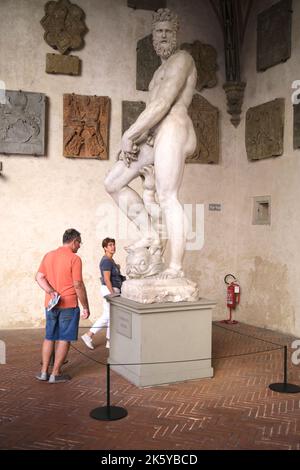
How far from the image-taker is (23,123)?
8.84m

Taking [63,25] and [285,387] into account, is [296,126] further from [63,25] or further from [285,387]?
[285,387]

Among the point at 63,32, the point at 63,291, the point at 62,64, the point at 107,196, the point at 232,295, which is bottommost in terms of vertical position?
the point at 232,295

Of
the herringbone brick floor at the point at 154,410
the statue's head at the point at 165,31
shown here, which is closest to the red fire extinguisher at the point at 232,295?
the herringbone brick floor at the point at 154,410

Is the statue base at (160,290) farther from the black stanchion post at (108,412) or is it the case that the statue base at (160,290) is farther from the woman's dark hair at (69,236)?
the black stanchion post at (108,412)

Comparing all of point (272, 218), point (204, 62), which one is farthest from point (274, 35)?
point (272, 218)

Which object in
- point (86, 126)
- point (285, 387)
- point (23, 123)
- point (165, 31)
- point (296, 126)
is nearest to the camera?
point (285, 387)

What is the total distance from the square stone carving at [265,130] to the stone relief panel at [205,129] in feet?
1.96

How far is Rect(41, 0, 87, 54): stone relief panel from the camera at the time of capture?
8.96 metres

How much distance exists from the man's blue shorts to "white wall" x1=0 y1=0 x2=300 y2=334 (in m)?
3.54

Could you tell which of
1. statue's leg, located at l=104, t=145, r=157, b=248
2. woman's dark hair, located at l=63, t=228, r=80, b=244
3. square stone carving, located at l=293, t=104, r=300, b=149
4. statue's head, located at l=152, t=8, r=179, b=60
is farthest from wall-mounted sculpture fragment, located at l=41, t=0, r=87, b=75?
woman's dark hair, located at l=63, t=228, r=80, b=244

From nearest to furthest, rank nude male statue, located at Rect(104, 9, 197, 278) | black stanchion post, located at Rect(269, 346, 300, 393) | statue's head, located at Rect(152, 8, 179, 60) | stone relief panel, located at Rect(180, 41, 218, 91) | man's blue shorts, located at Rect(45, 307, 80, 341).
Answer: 1. black stanchion post, located at Rect(269, 346, 300, 393)
2. man's blue shorts, located at Rect(45, 307, 80, 341)
3. nude male statue, located at Rect(104, 9, 197, 278)
4. statue's head, located at Rect(152, 8, 179, 60)
5. stone relief panel, located at Rect(180, 41, 218, 91)

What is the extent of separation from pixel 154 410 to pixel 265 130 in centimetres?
584

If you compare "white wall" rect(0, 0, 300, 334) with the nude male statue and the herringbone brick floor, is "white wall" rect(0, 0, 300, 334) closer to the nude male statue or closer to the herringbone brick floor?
the herringbone brick floor

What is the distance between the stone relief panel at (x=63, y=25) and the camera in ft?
29.4
